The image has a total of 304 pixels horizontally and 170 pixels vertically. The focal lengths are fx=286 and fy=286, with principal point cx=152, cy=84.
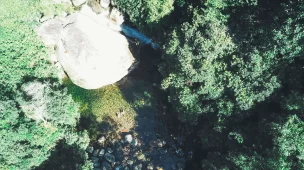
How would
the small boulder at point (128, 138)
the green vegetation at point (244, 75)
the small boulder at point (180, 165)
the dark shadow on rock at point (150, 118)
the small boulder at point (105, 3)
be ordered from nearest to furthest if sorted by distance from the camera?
the green vegetation at point (244, 75), the small boulder at point (105, 3), the small boulder at point (180, 165), the dark shadow on rock at point (150, 118), the small boulder at point (128, 138)

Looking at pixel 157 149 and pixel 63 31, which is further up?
pixel 63 31

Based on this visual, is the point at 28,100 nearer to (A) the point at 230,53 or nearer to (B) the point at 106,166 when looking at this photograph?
A: (B) the point at 106,166

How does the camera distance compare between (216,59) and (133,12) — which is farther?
(133,12)

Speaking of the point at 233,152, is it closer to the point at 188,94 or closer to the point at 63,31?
the point at 188,94

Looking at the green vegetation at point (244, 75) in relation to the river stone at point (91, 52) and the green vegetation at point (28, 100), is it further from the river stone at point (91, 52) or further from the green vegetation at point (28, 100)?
the green vegetation at point (28, 100)

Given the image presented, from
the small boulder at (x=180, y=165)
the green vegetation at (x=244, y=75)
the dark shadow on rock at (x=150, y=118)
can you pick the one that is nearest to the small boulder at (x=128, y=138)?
the dark shadow on rock at (x=150, y=118)

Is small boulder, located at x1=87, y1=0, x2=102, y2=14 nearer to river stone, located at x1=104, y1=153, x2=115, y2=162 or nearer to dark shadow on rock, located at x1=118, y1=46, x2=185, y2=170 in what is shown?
dark shadow on rock, located at x1=118, y1=46, x2=185, y2=170

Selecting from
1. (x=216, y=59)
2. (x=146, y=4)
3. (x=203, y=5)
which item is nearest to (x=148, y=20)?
(x=146, y=4)
